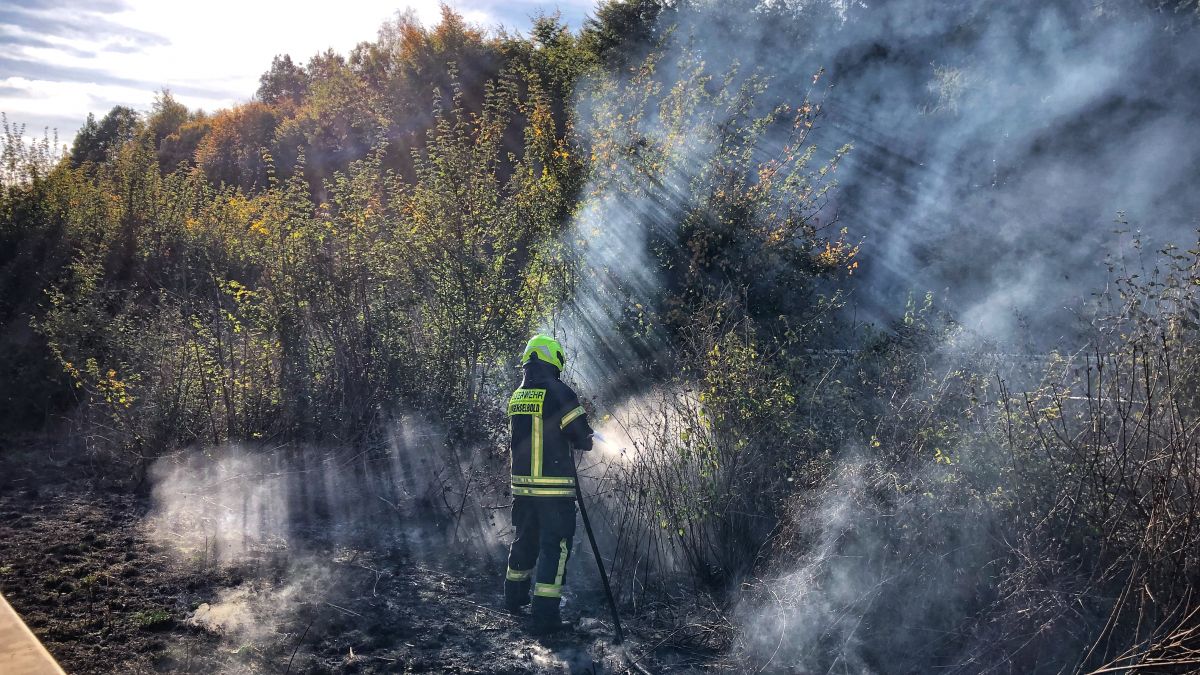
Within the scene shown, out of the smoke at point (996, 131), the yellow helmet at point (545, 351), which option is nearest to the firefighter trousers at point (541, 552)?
the yellow helmet at point (545, 351)

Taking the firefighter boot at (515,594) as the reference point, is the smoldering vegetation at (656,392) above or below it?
above

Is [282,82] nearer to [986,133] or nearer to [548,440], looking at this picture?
[986,133]

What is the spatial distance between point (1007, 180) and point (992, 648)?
18.2 metres

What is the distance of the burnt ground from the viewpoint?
449cm

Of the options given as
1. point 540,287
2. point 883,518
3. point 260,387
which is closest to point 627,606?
point 883,518

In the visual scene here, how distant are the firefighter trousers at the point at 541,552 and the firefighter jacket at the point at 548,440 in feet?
0.37

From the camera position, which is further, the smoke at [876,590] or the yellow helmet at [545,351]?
the yellow helmet at [545,351]

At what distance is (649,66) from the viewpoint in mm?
10289

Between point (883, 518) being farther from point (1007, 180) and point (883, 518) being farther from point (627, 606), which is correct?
point (1007, 180)

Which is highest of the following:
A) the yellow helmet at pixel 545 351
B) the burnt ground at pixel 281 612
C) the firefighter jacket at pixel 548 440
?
the yellow helmet at pixel 545 351

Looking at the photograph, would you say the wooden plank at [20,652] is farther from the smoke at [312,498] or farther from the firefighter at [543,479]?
the firefighter at [543,479]

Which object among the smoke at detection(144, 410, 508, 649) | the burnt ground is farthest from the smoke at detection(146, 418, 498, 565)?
the burnt ground

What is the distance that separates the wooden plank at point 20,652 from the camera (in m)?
3.66

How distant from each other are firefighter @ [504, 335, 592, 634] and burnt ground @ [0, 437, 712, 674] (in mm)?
239
